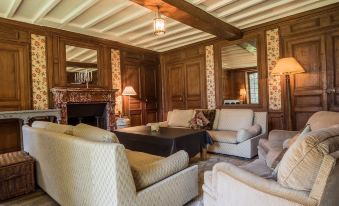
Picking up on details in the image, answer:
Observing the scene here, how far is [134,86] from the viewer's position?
6316mm

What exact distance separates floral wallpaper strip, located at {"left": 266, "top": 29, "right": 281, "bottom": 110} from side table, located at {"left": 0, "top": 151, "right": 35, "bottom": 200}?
4.50 metres

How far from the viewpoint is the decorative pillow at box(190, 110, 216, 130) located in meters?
4.39

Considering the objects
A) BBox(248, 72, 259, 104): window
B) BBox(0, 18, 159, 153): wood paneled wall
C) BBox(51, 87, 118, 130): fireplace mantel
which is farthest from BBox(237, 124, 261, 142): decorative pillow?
Result: BBox(0, 18, 159, 153): wood paneled wall

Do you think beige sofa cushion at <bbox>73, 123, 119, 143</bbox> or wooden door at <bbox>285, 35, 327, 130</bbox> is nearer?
beige sofa cushion at <bbox>73, 123, 119, 143</bbox>

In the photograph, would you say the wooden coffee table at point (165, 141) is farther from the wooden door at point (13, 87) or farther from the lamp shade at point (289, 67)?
the wooden door at point (13, 87)

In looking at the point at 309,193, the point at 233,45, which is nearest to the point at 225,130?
the point at 233,45

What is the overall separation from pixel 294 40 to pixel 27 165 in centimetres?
497

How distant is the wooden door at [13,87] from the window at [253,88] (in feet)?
15.7

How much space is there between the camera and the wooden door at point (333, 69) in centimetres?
396

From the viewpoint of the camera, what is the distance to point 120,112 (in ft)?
19.3

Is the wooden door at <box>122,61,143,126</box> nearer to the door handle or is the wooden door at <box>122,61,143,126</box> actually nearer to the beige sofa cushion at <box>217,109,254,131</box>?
the beige sofa cushion at <box>217,109,254,131</box>

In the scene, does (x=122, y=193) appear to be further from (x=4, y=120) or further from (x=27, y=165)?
(x=4, y=120)

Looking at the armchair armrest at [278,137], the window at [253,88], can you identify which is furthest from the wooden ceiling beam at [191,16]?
the armchair armrest at [278,137]

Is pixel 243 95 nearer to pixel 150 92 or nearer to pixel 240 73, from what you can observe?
pixel 240 73
